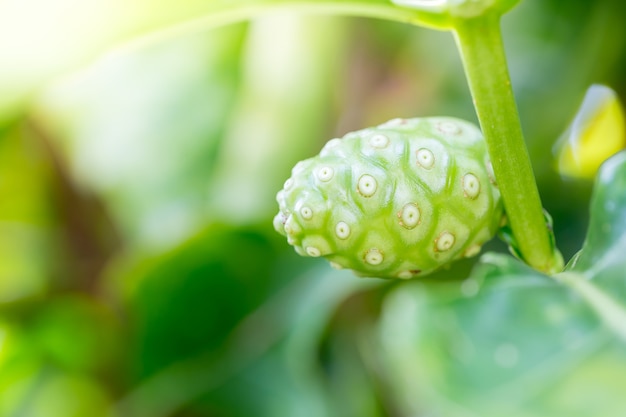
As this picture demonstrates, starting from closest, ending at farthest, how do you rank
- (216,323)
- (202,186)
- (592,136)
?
(592,136) → (216,323) → (202,186)

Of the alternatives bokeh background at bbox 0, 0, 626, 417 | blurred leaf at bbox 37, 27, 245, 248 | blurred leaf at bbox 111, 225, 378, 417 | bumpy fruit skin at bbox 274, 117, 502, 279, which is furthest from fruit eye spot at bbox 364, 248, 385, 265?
blurred leaf at bbox 37, 27, 245, 248

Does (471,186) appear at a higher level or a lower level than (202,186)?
higher

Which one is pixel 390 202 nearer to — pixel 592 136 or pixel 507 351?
pixel 507 351

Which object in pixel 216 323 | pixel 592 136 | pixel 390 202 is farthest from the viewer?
pixel 216 323

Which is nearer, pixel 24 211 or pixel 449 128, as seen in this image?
pixel 449 128

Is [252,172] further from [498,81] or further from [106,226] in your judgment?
[498,81]

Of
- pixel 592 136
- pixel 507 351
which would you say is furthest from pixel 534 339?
pixel 592 136
